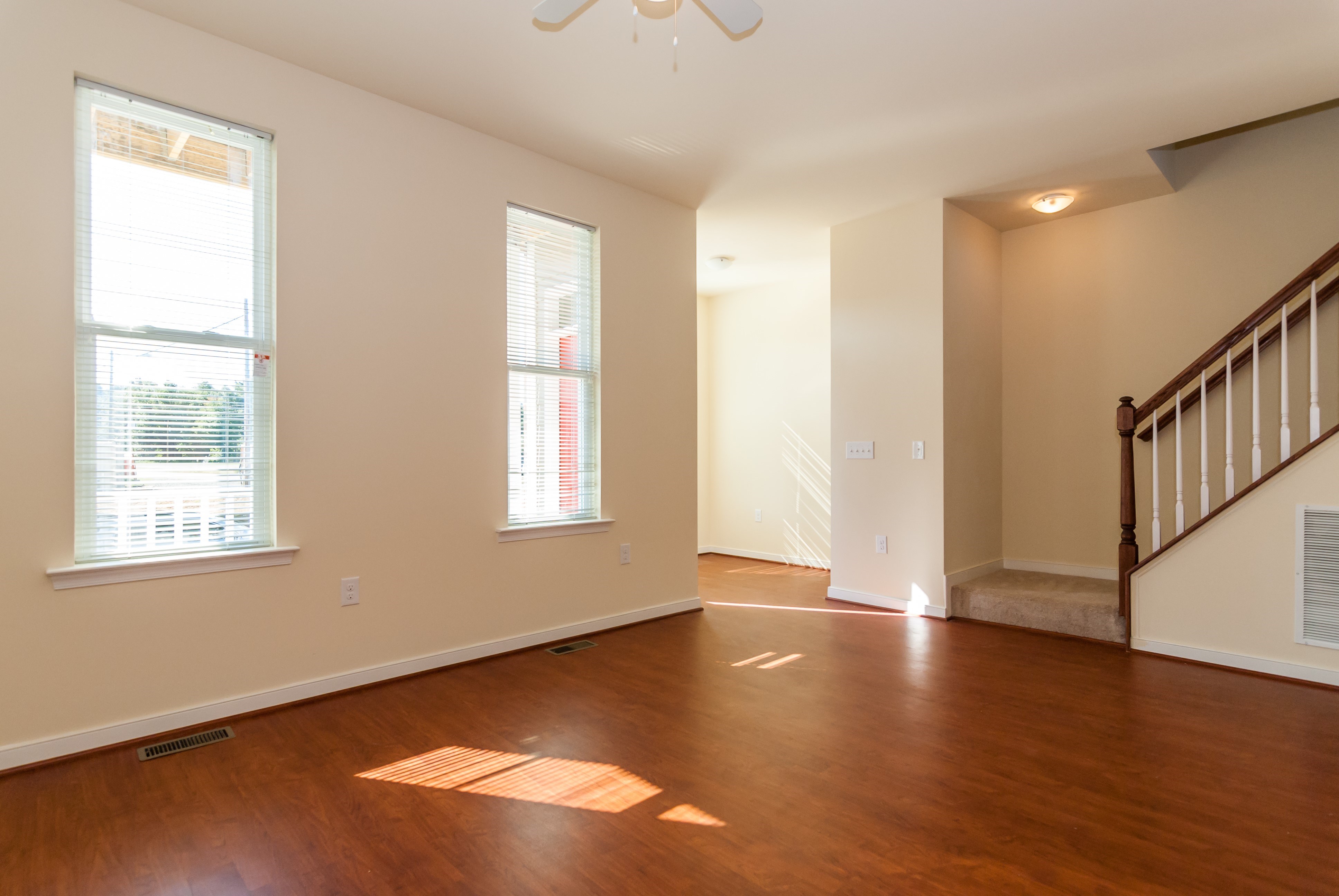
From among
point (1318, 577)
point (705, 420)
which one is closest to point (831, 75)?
point (1318, 577)

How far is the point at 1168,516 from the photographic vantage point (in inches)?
179

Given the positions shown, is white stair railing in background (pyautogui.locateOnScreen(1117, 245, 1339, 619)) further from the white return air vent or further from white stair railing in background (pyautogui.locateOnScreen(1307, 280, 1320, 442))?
the white return air vent

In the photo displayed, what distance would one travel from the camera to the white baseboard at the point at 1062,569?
4859mm

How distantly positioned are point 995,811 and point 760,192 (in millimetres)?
3691

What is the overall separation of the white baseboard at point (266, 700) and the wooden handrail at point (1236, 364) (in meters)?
3.66

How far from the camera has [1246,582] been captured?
3473mm

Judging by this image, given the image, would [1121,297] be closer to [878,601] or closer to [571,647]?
[878,601]

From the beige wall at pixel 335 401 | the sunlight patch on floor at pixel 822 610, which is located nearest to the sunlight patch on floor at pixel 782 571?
the sunlight patch on floor at pixel 822 610

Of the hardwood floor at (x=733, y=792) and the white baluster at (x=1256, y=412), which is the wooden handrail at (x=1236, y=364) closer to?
the white baluster at (x=1256, y=412)

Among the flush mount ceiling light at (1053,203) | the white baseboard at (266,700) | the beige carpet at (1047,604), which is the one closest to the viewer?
the white baseboard at (266,700)

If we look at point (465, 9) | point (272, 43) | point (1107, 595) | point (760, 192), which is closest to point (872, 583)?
point (1107, 595)

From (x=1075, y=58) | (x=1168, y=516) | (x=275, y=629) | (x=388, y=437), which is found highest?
(x=1075, y=58)

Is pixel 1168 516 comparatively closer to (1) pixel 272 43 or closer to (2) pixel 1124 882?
(2) pixel 1124 882

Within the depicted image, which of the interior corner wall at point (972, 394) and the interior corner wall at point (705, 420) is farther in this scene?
the interior corner wall at point (705, 420)
